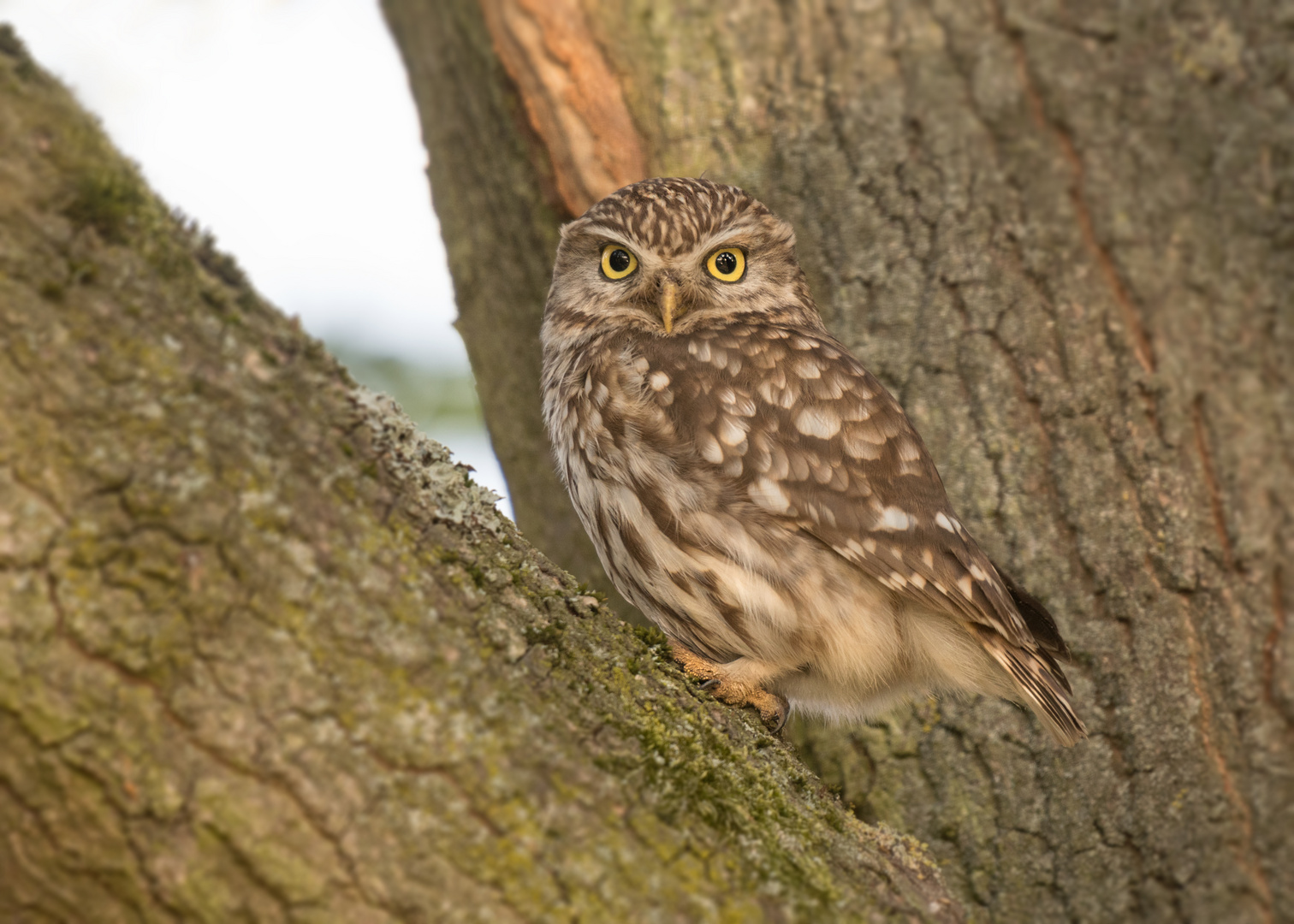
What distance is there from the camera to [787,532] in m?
2.71

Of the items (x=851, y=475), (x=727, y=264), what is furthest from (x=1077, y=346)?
(x=727, y=264)

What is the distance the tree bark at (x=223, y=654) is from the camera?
4.06 feet

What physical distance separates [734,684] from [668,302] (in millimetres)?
1218

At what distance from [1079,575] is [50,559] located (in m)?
2.43

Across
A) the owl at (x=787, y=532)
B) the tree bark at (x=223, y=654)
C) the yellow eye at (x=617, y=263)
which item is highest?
the yellow eye at (x=617, y=263)

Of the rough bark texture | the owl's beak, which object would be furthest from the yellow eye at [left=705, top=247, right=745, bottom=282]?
the rough bark texture

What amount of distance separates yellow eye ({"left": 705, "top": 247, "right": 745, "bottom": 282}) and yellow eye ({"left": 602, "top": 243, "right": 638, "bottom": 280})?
10.1 inches

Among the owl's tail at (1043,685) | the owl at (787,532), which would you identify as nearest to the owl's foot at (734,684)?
the owl at (787,532)

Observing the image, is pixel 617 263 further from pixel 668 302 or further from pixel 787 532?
pixel 787 532

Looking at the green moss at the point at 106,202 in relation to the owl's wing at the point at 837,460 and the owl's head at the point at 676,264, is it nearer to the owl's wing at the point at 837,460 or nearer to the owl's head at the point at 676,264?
the owl's wing at the point at 837,460

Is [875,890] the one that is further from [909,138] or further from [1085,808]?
[909,138]

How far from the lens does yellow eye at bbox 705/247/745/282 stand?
3.40 meters

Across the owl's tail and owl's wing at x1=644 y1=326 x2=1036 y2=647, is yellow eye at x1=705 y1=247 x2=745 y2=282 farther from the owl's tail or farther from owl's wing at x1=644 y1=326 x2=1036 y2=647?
the owl's tail

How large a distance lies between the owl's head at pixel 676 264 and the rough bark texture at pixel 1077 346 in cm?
19
